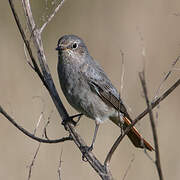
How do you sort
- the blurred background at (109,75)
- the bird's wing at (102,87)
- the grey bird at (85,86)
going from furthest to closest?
the blurred background at (109,75), the bird's wing at (102,87), the grey bird at (85,86)

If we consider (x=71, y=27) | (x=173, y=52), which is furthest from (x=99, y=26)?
(x=173, y=52)

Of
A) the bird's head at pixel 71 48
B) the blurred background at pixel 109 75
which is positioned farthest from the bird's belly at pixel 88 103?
the blurred background at pixel 109 75

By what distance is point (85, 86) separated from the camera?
512 cm

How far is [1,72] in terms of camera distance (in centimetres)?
734

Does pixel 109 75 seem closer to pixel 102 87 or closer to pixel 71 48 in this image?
pixel 102 87

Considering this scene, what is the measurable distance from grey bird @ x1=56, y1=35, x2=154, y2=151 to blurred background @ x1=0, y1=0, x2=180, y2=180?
933 millimetres

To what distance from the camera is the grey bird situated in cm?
503

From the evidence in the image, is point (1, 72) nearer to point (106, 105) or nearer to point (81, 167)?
point (81, 167)

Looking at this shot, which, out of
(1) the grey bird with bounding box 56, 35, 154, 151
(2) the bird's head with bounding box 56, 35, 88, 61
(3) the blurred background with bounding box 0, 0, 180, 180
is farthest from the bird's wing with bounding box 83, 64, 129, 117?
(3) the blurred background with bounding box 0, 0, 180, 180

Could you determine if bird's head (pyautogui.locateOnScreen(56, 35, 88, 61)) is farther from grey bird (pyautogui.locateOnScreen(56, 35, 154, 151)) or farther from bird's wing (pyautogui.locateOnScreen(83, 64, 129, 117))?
bird's wing (pyautogui.locateOnScreen(83, 64, 129, 117))

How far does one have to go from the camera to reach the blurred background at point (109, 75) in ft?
21.8

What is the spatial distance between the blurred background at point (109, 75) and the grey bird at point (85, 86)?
933mm

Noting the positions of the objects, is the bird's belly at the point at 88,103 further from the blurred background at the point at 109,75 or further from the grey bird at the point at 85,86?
the blurred background at the point at 109,75

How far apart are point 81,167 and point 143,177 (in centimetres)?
80
